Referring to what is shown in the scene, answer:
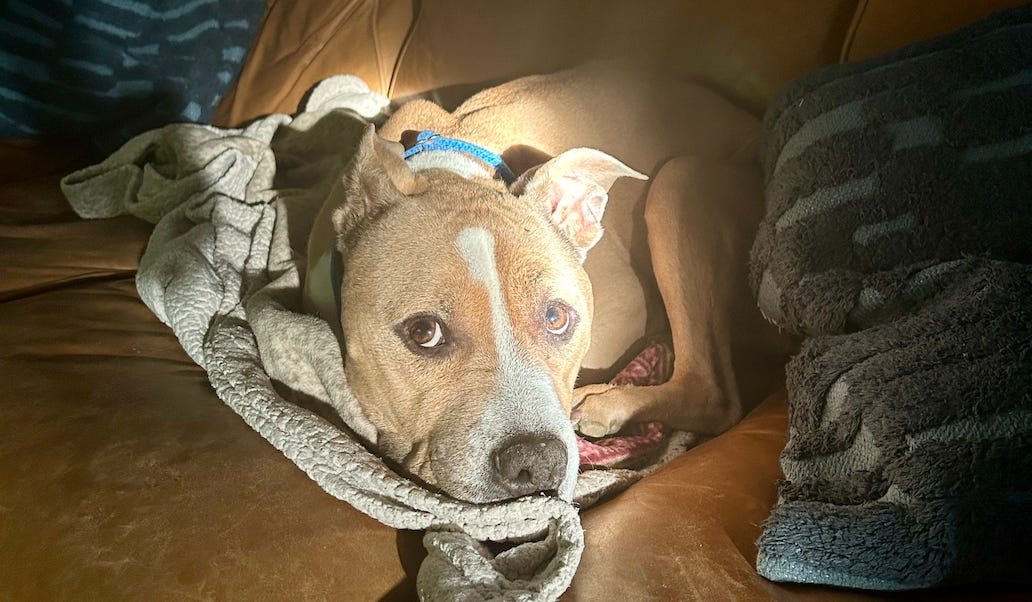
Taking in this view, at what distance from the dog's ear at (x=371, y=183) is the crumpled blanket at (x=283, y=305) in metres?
0.27

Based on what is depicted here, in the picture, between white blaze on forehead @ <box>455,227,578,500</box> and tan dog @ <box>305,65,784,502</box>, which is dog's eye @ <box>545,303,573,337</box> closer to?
tan dog @ <box>305,65,784,502</box>

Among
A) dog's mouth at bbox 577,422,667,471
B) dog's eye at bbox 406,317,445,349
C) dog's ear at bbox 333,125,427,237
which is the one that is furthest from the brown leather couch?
dog's ear at bbox 333,125,427,237

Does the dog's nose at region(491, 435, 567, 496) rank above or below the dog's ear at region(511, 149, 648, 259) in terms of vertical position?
below

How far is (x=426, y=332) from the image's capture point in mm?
1524

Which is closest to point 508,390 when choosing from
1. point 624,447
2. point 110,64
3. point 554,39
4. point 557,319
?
point 557,319

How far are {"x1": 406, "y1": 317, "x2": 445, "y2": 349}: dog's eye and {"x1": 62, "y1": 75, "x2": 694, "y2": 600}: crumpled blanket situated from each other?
0.79 feet

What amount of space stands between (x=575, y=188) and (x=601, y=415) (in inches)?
23.7

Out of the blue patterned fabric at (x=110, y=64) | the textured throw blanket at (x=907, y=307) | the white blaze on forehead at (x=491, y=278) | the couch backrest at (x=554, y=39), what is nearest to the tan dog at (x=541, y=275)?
the white blaze on forehead at (x=491, y=278)

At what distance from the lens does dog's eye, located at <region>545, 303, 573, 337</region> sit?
5.31ft

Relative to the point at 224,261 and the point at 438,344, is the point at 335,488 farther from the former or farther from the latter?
the point at 224,261

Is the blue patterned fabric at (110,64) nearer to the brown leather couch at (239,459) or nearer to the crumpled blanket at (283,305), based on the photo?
the crumpled blanket at (283,305)

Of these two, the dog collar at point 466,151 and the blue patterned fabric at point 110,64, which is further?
the blue patterned fabric at point 110,64

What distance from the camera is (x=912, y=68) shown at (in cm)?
162

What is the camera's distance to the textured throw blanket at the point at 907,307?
1.08m
